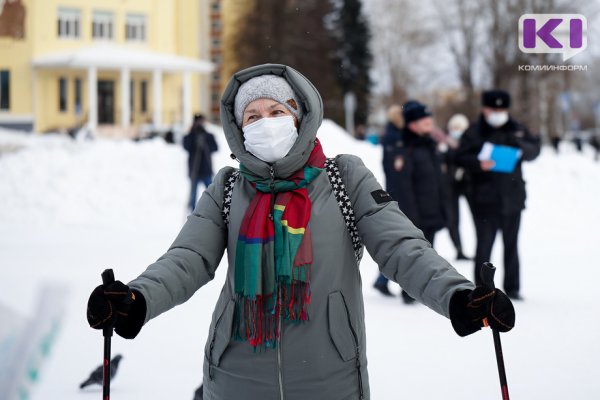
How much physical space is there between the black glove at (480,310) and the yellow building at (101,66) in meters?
30.1

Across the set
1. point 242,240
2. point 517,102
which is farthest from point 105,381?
point 517,102

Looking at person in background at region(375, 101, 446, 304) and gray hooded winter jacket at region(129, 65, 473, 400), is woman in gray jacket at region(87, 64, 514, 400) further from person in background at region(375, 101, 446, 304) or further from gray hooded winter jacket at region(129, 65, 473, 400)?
person in background at region(375, 101, 446, 304)

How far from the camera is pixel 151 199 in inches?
603

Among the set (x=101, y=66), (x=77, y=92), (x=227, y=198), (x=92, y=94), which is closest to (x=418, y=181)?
(x=227, y=198)

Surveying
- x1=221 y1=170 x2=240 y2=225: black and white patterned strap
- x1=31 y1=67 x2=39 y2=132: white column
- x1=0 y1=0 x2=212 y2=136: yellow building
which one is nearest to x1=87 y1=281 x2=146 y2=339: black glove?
x1=221 y1=170 x2=240 y2=225: black and white patterned strap

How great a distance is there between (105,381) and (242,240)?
618mm

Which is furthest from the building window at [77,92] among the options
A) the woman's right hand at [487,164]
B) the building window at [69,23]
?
the woman's right hand at [487,164]

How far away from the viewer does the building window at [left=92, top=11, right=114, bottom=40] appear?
36.9 m

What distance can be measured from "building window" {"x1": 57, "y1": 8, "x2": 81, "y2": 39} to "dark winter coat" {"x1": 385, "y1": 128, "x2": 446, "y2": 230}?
94.2 ft

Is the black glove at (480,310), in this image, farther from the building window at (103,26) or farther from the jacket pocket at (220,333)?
the building window at (103,26)

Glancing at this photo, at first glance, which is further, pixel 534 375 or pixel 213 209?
pixel 534 375

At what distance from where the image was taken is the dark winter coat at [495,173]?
22.9 feet

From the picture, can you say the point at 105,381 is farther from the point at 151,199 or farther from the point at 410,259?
the point at 151,199

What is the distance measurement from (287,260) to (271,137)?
14.8 inches
